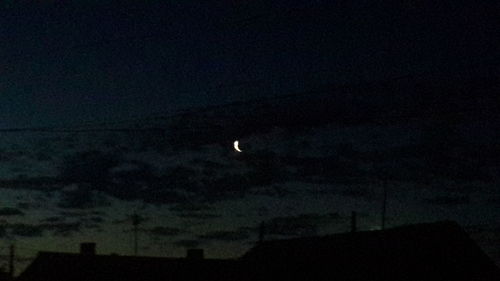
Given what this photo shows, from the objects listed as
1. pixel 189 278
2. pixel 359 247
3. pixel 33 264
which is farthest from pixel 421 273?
pixel 33 264

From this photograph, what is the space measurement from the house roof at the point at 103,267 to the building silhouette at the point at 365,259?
3.14 metres

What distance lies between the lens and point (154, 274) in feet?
158

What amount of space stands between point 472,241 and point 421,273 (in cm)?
304

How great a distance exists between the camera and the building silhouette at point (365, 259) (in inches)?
1299

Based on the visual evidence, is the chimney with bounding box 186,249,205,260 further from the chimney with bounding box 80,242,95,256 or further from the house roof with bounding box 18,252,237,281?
the chimney with bounding box 80,242,95,256

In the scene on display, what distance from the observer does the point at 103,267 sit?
1938 inches

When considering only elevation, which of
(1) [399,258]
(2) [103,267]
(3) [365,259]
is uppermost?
(2) [103,267]

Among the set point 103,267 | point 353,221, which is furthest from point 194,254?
point 353,221

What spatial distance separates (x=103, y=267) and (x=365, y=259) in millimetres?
19476

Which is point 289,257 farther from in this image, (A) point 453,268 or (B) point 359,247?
(A) point 453,268

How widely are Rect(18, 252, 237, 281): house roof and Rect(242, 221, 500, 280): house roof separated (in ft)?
29.1

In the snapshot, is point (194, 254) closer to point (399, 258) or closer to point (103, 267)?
point (103, 267)

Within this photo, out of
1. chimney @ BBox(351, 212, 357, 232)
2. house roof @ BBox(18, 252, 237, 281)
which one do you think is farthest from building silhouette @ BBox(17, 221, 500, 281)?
chimney @ BBox(351, 212, 357, 232)

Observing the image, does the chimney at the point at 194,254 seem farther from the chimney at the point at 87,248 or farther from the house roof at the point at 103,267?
the chimney at the point at 87,248
